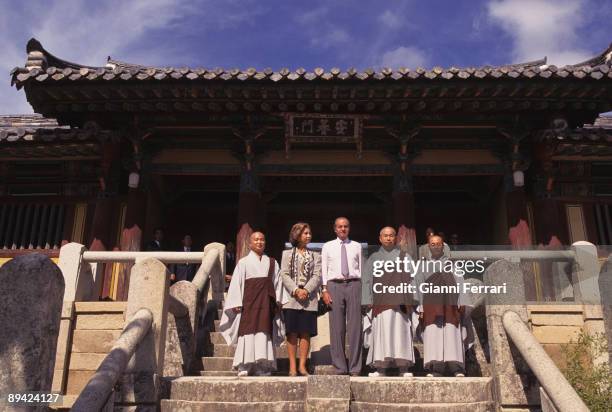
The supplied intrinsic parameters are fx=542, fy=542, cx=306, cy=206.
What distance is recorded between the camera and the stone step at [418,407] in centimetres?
471

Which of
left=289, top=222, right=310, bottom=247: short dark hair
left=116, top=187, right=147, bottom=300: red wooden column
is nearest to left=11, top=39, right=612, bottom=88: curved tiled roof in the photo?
left=116, top=187, right=147, bottom=300: red wooden column

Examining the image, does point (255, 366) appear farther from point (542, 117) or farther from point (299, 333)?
point (542, 117)

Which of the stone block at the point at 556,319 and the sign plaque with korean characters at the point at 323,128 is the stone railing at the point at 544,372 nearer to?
the stone block at the point at 556,319

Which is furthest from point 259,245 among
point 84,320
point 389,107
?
point 389,107

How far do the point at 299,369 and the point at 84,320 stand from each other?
2829 mm

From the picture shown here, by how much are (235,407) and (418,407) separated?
5.27 feet

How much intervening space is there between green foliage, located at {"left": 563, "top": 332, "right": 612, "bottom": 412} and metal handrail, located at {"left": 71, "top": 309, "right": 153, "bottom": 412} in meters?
3.92

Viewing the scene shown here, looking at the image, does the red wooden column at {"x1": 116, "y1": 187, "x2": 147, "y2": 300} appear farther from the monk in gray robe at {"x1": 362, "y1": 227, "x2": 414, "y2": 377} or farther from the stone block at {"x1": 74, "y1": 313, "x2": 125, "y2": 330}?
the monk in gray robe at {"x1": 362, "y1": 227, "x2": 414, "y2": 377}

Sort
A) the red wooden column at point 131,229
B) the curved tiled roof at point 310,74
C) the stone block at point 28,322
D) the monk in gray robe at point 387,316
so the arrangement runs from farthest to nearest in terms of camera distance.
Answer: the red wooden column at point 131,229, the curved tiled roof at point 310,74, the monk in gray robe at point 387,316, the stone block at point 28,322

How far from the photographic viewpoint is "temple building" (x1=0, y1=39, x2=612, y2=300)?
866 cm

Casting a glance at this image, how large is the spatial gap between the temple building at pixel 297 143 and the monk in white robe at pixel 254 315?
137 inches

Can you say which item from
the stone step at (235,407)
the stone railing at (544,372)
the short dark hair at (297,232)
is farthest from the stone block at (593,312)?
the stone step at (235,407)

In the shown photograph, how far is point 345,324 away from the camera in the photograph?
18.8 feet

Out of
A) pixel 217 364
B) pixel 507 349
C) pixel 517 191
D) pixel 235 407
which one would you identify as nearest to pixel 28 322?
pixel 235 407
